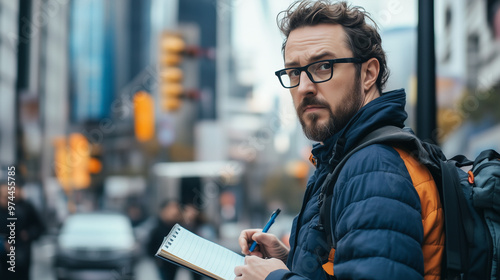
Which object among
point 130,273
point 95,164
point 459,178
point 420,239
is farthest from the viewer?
point 95,164

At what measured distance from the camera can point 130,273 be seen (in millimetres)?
12359

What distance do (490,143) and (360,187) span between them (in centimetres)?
885

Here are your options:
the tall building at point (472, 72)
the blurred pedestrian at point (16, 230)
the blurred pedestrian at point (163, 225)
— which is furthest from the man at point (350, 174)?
the tall building at point (472, 72)

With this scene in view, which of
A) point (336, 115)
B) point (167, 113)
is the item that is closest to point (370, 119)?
point (336, 115)

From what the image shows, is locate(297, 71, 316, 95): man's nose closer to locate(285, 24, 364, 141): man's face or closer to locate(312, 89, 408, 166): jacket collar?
locate(285, 24, 364, 141): man's face

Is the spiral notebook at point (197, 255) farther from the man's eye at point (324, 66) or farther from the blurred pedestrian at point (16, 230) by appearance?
the blurred pedestrian at point (16, 230)

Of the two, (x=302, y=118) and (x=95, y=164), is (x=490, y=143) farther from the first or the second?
(x=95, y=164)

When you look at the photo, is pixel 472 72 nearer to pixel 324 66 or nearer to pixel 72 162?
pixel 324 66

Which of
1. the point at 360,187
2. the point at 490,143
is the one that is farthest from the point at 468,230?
the point at 490,143

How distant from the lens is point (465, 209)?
1.47 m

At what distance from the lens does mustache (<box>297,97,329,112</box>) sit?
1.72 meters

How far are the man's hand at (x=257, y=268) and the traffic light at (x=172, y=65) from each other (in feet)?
27.6

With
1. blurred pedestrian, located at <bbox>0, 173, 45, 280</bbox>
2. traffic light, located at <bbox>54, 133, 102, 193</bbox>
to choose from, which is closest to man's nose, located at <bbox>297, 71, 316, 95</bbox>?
blurred pedestrian, located at <bbox>0, 173, 45, 280</bbox>

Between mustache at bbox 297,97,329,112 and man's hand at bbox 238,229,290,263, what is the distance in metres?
0.53
